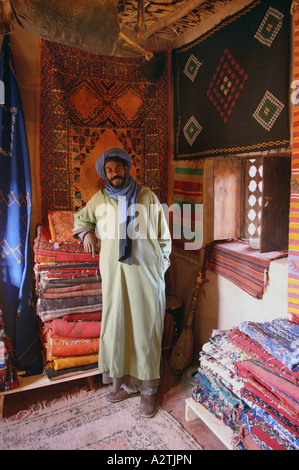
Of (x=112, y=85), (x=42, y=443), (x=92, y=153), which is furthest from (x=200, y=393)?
(x=112, y=85)

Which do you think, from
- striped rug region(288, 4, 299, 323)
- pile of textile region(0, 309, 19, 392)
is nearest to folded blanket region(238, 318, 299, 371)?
striped rug region(288, 4, 299, 323)

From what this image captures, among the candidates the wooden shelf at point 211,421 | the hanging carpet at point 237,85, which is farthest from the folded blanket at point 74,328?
the hanging carpet at point 237,85

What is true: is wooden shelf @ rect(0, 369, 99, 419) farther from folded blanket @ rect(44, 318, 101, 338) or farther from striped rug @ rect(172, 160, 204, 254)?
striped rug @ rect(172, 160, 204, 254)

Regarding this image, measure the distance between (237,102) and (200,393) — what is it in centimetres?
204

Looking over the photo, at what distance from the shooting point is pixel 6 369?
2516mm

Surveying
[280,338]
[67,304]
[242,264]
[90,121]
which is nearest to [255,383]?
[280,338]

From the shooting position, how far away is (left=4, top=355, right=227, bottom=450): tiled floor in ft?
7.76

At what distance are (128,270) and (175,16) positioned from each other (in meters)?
2.05

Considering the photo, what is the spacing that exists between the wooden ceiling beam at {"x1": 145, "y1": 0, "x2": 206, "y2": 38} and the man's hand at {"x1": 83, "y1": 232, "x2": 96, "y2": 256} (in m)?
1.83

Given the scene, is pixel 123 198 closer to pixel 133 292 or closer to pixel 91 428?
pixel 133 292

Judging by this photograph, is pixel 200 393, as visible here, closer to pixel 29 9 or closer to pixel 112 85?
pixel 29 9

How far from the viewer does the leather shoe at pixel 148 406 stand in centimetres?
255

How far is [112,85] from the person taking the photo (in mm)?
3252

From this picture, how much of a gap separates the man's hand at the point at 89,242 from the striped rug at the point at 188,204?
38.5 inches
